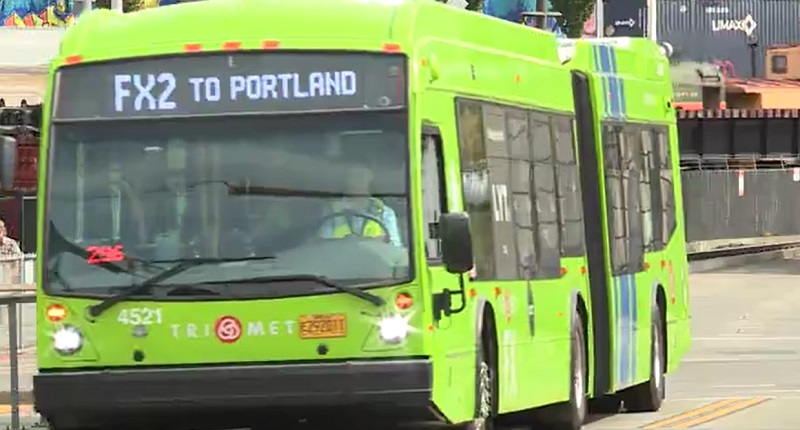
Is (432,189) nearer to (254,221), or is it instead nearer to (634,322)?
(254,221)

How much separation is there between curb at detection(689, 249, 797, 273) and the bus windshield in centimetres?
3722

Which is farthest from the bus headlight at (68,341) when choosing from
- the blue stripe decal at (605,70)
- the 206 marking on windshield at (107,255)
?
the blue stripe decal at (605,70)

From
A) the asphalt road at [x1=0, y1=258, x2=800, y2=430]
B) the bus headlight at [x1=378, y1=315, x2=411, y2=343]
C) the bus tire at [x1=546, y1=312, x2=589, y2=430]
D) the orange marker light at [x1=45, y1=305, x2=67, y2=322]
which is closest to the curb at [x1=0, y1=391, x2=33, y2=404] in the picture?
the asphalt road at [x1=0, y1=258, x2=800, y2=430]

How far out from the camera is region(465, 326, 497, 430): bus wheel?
12281 millimetres

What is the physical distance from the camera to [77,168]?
11.3m

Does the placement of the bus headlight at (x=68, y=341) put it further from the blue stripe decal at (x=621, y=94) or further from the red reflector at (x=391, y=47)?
the blue stripe decal at (x=621, y=94)

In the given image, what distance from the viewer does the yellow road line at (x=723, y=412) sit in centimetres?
1695

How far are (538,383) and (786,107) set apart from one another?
53.6m

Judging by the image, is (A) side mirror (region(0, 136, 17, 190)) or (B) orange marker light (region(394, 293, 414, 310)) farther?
(A) side mirror (region(0, 136, 17, 190))

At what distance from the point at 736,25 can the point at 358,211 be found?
9881cm

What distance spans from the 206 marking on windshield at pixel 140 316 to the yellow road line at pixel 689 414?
6.63 m

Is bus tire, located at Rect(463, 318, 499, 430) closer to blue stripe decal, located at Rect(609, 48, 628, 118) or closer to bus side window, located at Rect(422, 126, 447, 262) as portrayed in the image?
bus side window, located at Rect(422, 126, 447, 262)

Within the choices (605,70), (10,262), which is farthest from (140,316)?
(10,262)

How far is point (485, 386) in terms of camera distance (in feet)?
41.1
